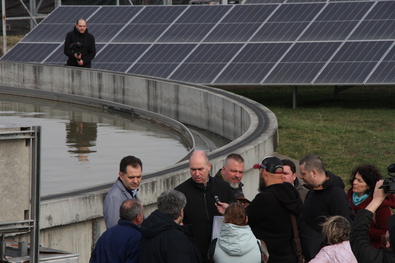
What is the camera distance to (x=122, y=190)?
7.14 metres

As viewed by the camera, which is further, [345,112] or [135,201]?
[345,112]

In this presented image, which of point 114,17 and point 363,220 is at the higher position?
point 114,17

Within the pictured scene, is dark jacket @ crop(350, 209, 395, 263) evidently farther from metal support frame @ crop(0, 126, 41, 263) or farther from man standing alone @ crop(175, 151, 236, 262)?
metal support frame @ crop(0, 126, 41, 263)

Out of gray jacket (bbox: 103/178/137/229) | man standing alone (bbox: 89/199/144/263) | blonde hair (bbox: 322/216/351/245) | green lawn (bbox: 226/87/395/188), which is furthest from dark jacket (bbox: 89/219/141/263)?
green lawn (bbox: 226/87/395/188)

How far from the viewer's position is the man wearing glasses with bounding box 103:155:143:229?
7.05 m

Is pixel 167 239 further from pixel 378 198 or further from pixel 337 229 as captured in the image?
pixel 378 198

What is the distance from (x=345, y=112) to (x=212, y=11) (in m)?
6.35

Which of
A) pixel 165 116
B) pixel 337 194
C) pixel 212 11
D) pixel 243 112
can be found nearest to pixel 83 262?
pixel 337 194

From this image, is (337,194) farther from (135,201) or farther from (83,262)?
(83,262)

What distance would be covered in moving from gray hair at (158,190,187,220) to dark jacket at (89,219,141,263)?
0.28m

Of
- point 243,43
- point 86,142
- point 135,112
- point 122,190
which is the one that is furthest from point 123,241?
point 243,43

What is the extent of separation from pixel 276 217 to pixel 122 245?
4.49 ft

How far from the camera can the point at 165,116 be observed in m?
16.2

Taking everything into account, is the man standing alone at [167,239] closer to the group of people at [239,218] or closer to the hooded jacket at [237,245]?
the group of people at [239,218]
